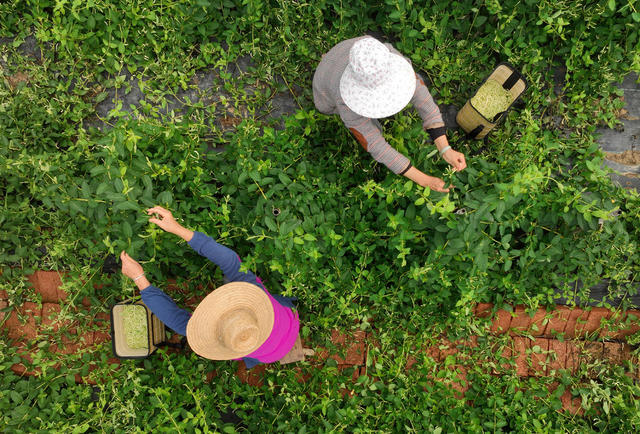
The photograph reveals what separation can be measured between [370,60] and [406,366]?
261 centimetres

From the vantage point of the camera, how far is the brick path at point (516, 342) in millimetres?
3412

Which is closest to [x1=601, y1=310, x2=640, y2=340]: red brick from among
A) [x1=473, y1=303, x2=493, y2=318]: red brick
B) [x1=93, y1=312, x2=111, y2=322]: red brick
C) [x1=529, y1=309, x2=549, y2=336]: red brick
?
[x1=529, y1=309, x2=549, y2=336]: red brick

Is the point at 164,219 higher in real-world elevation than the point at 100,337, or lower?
higher

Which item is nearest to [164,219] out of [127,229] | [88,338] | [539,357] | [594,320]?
[127,229]

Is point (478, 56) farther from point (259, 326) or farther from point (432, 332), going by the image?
point (259, 326)

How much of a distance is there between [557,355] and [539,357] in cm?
18

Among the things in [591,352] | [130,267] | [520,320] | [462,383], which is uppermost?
[591,352]

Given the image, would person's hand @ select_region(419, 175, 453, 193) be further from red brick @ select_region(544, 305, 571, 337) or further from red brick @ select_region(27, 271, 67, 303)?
red brick @ select_region(27, 271, 67, 303)

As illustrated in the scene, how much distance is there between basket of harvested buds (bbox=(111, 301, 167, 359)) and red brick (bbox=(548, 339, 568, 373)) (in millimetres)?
3577

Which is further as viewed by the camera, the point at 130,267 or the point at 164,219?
the point at 130,267

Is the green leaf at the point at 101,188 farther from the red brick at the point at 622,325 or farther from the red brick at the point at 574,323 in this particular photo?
the red brick at the point at 622,325

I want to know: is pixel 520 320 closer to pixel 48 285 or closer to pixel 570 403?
pixel 570 403

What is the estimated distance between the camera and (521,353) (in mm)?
3508

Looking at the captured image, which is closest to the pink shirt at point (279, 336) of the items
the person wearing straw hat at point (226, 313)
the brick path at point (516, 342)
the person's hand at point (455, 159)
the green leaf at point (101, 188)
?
the person wearing straw hat at point (226, 313)
